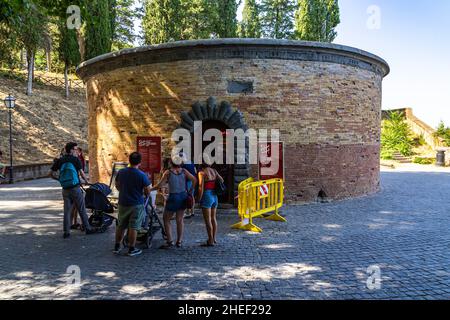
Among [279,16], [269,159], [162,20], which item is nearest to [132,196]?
[269,159]

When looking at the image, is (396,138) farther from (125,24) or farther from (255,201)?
(125,24)

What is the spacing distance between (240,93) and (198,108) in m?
1.38

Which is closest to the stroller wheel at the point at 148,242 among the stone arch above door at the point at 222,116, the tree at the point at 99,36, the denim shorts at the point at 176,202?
the denim shorts at the point at 176,202

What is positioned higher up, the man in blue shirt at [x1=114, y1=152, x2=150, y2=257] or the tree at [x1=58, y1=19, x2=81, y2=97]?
the tree at [x1=58, y1=19, x2=81, y2=97]

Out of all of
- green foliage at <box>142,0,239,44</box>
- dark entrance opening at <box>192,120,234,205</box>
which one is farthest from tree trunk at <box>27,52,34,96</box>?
dark entrance opening at <box>192,120,234,205</box>

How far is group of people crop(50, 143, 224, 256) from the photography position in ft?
19.6

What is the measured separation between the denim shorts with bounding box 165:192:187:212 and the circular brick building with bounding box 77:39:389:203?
384cm

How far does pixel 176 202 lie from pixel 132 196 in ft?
2.71

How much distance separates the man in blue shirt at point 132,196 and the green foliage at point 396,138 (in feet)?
93.9

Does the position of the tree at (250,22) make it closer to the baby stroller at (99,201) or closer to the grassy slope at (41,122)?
the grassy slope at (41,122)

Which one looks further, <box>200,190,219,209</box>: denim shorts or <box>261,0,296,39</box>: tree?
<box>261,0,296,39</box>: tree

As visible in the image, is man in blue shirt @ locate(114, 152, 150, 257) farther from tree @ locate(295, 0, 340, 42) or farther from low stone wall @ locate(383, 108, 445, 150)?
tree @ locate(295, 0, 340, 42)

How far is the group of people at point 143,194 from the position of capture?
5977mm

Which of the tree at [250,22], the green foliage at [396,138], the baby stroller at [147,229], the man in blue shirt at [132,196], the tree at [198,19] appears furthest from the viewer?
the tree at [250,22]
